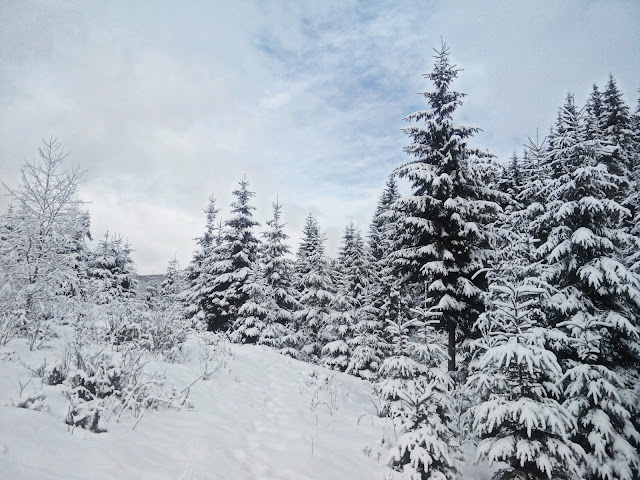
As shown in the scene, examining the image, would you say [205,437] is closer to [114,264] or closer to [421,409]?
[421,409]

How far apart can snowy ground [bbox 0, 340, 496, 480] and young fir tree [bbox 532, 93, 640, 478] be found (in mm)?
2663

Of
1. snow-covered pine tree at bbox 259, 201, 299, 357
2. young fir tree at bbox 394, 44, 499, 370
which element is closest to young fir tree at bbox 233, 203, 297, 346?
snow-covered pine tree at bbox 259, 201, 299, 357

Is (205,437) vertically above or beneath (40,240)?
beneath

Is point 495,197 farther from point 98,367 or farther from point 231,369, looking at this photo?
point 98,367

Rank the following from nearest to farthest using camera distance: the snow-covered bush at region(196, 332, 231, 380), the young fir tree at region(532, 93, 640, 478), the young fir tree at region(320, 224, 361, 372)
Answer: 1. the young fir tree at region(532, 93, 640, 478)
2. the snow-covered bush at region(196, 332, 231, 380)
3. the young fir tree at region(320, 224, 361, 372)

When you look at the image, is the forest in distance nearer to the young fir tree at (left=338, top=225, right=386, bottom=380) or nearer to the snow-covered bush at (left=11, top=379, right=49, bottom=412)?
the snow-covered bush at (left=11, top=379, right=49, bottom=412)

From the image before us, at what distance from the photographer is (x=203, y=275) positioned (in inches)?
1198

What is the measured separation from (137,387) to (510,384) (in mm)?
6531

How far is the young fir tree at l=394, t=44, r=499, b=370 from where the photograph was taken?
13234mm

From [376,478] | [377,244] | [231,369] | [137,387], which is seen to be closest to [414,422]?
[376,478]

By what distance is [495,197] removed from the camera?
1449cm

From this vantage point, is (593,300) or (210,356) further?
(210,356)

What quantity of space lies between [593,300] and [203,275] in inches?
1085

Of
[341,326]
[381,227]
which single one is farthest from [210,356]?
[381,227]
